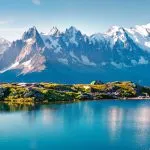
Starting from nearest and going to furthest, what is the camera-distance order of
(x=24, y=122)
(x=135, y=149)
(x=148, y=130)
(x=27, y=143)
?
(x=135, y=149), (x=27, y=143), (x=148, y=130), (x=24, y=122)

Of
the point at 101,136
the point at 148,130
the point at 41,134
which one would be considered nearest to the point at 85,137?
the point at 101,136

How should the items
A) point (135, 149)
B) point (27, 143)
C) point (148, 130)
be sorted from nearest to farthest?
point (135, 149) → point (27, 143) → point (148, 130)

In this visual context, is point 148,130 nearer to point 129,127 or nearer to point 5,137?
point 129,127

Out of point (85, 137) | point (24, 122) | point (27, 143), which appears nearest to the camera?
point (27, 143)

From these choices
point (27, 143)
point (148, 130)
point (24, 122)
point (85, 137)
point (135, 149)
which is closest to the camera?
point (135, 149)

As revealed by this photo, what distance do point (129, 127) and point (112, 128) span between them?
7.12 m

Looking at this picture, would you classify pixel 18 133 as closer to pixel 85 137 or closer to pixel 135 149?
pixel 85 137

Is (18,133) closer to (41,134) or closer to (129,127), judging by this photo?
(41,134)

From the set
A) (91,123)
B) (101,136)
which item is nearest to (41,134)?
(101,136)

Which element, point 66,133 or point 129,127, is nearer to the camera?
point 66,133

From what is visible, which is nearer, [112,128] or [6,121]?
[112,128]

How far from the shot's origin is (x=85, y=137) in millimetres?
161250

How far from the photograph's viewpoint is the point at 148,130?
570ft

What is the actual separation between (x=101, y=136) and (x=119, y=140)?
10285 millimetres
